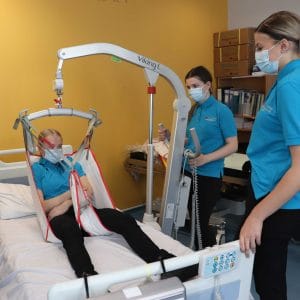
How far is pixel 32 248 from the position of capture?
191 centimetres

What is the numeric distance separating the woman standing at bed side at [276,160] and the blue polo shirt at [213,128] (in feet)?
3.11

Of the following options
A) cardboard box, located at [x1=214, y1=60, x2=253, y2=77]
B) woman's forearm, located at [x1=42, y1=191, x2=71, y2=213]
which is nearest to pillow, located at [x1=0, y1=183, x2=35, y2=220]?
woman's forearm, located at [x1=42, y1=191, x2=71, y2=213]

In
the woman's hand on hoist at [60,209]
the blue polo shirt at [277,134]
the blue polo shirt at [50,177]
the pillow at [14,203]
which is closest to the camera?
the blue polo shirt at [277,134]

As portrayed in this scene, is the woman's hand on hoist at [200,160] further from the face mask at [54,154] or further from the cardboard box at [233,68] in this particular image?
the cardboard box at [233,68]

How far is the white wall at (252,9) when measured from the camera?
13.6 ft

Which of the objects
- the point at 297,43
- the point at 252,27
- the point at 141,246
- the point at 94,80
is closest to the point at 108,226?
the point at 141,246

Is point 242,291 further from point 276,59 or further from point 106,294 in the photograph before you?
point 276,59

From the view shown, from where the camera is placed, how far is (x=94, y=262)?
1796 millimetres

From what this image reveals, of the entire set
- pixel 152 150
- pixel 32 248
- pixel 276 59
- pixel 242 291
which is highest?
pixel 276 59

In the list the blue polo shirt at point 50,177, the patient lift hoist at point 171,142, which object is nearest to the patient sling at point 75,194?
the patient lift hoist at point 171,142

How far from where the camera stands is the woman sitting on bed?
1.78 metres

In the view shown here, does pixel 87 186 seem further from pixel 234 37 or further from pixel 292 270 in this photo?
pixel 234 37

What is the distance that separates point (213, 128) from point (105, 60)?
173 centimetres

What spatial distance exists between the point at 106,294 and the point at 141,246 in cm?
97
